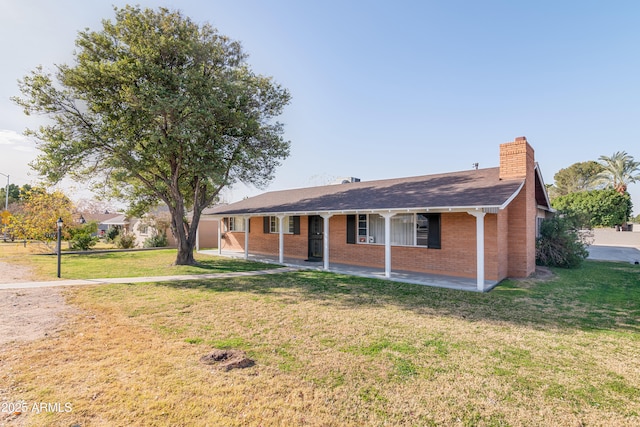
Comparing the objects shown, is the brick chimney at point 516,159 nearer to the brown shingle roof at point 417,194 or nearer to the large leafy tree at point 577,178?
the brown shingle roof at point 417,194

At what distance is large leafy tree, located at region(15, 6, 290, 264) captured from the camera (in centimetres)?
1055

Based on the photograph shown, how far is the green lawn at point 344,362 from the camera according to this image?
305 cm

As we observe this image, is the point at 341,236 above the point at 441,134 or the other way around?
the other way around

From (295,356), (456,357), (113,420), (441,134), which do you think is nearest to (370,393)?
(295,356)

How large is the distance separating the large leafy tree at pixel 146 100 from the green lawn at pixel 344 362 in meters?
6.35

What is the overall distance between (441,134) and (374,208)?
8995 millimetres

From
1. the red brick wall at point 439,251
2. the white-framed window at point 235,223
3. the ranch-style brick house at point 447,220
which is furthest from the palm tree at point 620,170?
the white-framed window at point 235,223

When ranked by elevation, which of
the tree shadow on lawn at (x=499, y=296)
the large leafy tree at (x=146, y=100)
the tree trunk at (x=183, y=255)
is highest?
the large leafy tree at (x=146, y=100)

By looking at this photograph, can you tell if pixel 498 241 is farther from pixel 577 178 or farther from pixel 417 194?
pixel 577 178

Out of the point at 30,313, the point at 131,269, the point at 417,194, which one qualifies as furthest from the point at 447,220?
the point at 131,269

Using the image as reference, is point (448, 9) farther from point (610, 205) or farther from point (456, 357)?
point (610, 205)

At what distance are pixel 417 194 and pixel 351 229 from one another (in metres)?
3.44

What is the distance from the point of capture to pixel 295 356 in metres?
4.35

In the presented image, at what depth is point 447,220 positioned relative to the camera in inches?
414
